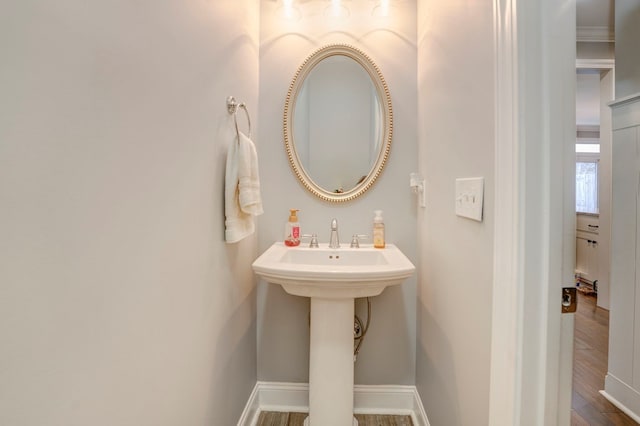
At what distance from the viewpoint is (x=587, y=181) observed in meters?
5.40

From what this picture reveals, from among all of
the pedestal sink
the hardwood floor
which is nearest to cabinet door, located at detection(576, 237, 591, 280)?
the hardwood floor

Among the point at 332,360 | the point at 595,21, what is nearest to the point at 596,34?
the point at 595,21

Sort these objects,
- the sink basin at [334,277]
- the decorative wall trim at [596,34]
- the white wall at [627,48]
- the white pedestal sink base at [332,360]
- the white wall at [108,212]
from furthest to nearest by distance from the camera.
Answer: the decorative wall trim at [596,34]
the white wall at [627,48]
the white pedestal sink base at [332,360]
the sink basin at [334,277]
the white wall at [108,212]

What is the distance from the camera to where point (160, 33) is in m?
0.75

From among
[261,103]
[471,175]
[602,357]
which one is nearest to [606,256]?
[602,357]

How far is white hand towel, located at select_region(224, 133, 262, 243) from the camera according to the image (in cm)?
115

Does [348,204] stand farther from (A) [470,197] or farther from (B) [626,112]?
(B) [626,112]

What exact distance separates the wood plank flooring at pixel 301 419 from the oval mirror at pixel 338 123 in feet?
3.80

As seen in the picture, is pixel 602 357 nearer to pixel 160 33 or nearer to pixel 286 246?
pixel 286 246

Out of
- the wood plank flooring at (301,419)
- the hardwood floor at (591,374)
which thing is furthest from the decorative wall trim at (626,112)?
the wood plank flooring at (301,419)

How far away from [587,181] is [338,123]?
19.3ft

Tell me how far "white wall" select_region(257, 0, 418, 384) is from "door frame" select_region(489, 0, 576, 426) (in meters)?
0.98

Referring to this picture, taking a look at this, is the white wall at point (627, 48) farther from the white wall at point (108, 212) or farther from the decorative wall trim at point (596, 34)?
the white wall at point (108, 212)

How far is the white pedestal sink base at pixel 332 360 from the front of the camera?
1327mm
